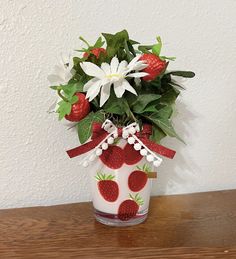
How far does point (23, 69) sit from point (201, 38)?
0.41 m

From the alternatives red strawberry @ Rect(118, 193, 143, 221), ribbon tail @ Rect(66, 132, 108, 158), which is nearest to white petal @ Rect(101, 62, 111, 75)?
ribbon tail @ Rect(66, 132, 108, 158)

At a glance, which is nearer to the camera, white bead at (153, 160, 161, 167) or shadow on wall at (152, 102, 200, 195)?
white bead at (153, 160, 161, 167)

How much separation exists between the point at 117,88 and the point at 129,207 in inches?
9.1

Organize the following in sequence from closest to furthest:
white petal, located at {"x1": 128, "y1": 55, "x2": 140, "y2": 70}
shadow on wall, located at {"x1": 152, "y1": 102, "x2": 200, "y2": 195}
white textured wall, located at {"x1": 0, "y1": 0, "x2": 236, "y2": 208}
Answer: white petal, located at {"x1": 128, "y1": 55, "x2": 140, "y2": 70} < white textured wall, located at {"x1": 0, "y1": 0, "x2": 236, "y2": 208} < shadow on wall, located at {"x1": 152, "y1": 102, "x2": 200, "y2": 195}

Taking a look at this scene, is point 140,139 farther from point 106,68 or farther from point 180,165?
point 180,165

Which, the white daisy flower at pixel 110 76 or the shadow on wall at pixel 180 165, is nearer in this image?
the white daisy flower at pixel 110 76

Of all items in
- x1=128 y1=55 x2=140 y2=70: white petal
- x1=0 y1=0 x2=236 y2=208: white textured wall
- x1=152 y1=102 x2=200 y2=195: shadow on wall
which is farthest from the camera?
x1=152 y1=102 x2=200 y2=195: shadow on wall

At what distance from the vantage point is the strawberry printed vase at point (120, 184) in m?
0.71

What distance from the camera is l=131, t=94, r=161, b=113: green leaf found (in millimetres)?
679

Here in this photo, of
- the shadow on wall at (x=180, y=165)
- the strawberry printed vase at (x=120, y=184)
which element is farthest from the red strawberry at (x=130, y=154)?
the shadow on wall at (x=180, y=165)

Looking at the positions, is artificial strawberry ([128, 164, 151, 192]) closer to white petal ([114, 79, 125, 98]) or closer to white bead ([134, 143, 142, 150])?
white bead ([134, 143, 142, 150])

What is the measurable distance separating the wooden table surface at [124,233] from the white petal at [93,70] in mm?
297

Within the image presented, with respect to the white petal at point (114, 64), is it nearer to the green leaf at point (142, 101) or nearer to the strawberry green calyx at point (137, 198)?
the green leaf at point (142, 101)

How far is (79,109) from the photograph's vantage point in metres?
0.69
